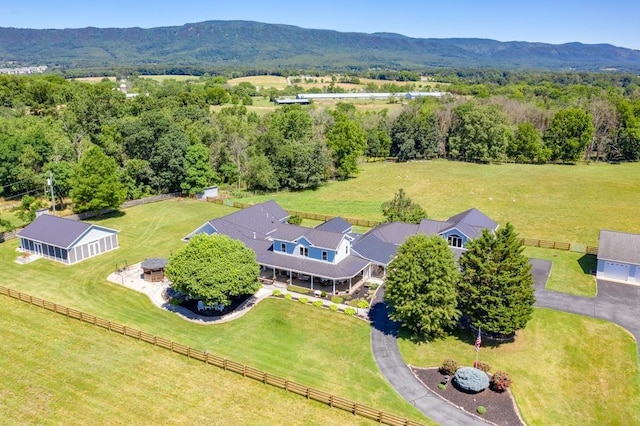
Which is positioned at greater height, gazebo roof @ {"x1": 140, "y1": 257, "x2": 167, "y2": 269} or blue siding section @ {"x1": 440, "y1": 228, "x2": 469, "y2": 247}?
blue siding section @ {"x1": 440, "y1": 228, "x2": 469, "y2": 247}

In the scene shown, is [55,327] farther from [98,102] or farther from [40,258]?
[98,102]

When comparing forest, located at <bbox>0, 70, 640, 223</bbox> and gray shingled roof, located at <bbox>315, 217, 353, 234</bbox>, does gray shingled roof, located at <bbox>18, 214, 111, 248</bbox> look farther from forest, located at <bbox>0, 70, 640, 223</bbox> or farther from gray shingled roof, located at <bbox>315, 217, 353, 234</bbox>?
gray shingled roof, located at <bbox>315, 217, 353, 234</bbox>

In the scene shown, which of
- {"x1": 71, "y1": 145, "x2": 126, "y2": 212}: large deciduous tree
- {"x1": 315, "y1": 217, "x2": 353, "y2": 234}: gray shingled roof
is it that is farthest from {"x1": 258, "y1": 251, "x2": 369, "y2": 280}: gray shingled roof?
{"x1": 71, "y1": 145, "x2": 126, "y2": 212}: large deciduous tree

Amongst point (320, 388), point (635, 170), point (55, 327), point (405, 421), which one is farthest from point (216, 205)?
point (635, 170)

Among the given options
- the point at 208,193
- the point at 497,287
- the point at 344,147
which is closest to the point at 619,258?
the point at 497,287

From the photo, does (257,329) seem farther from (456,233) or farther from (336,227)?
(456,233)

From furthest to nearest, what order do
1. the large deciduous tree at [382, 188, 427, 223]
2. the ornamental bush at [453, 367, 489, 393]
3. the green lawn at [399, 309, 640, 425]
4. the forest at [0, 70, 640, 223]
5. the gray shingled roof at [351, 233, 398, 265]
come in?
the forest at [0, 70, 640, 223], the large deciduous tree at [382, 188, 427, 223], the gray shingled roof at [351, 233, 398, 265], the ornamental bush at [453, 367, 489, 393], the green lawn at [399, 309, 640, 425]

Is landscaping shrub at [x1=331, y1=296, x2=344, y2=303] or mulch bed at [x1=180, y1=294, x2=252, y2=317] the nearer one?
mulch bed at [x1=180, y1=294, x2=252, y2=317]
